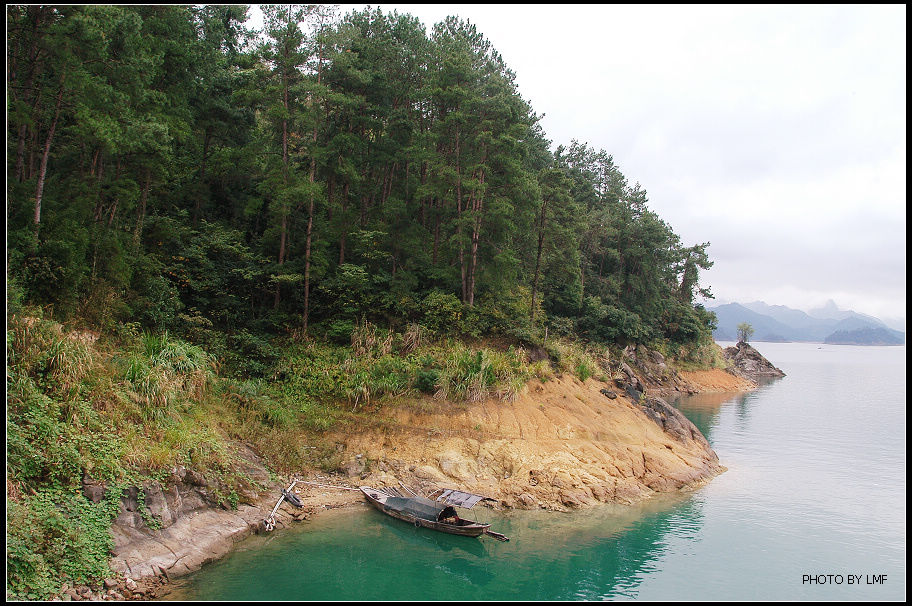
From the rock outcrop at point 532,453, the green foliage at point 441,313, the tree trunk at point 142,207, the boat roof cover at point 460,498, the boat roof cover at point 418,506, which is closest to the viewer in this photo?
the boat roof cover at point 418,506

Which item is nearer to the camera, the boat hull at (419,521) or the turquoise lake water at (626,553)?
the turquoise lake water at (626,553)

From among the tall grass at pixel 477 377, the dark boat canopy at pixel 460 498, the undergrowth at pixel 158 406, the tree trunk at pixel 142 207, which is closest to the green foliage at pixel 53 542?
the undergrowth at pixel 158 406

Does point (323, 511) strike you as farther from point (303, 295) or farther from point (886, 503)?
point (886, 503)

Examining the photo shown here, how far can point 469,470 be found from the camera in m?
17.5

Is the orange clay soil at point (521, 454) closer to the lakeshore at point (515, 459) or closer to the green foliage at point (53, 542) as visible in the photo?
the lakeshore at point (515, 459)

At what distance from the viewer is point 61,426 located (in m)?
11.6

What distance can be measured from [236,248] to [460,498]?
616 inches

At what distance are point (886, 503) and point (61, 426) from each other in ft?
84.7

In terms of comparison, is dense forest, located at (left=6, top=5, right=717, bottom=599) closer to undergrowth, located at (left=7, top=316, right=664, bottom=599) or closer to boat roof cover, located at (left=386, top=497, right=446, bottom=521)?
undergrowth, located at (left=7, top=316, right=664, bottom=599)

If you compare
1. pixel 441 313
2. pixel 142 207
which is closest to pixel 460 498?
pixel 441 313

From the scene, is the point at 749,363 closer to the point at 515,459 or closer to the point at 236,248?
the point at 515,459

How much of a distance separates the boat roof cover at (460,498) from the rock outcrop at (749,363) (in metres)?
50.6

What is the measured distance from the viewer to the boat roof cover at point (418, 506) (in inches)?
575

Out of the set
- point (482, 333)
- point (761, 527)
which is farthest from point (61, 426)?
point (761, 527)
